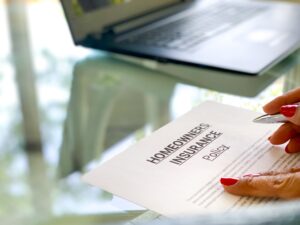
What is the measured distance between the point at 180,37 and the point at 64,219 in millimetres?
539

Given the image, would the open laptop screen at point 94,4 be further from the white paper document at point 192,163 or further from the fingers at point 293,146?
the fingers at point 293,146

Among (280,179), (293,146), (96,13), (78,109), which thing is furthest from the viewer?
(96,13)

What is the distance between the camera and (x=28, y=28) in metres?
1.19

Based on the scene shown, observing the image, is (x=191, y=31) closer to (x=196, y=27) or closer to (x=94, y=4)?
(x=196, y=27)

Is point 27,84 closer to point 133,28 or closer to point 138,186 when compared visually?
point 133,28

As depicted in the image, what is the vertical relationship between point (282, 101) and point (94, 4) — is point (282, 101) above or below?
below

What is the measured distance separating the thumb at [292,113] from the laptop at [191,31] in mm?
228

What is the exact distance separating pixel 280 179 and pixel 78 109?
0.39 metres

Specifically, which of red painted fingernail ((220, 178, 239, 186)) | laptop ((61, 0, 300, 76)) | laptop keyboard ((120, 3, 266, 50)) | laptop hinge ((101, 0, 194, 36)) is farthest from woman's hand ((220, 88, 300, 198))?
laptop hinge ((101, 0, 194, 36))

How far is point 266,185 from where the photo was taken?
0.48 meters

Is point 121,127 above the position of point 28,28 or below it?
below

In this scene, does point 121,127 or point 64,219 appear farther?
point 121,127

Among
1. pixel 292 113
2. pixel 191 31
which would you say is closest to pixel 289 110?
pixel 292 113

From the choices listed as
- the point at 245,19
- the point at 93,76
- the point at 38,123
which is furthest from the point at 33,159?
the point at 245,19
